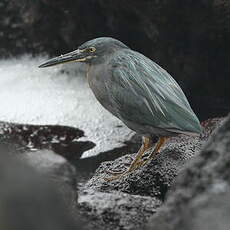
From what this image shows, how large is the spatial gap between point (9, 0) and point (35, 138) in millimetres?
3205

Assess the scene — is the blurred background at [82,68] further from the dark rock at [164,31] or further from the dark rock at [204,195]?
the dark rock at [204,195]

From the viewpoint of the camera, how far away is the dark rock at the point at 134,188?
10.2 feet

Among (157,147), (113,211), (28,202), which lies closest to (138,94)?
(157,147)

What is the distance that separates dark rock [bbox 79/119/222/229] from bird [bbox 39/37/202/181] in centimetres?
13

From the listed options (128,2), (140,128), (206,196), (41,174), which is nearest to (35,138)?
(128,2)

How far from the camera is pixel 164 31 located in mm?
7891

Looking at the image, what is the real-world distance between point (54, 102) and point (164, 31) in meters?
1.78

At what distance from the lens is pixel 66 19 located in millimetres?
9070

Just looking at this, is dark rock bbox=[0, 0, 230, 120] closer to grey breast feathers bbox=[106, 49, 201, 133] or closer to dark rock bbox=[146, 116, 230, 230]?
grey breast feathers bbox=[106, 49, 201, 133]

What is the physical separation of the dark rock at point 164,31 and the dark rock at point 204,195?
5124 mm

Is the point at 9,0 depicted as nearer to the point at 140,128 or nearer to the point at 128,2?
the point at 128,2

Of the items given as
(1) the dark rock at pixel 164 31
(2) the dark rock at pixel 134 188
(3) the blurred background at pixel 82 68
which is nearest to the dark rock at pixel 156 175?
(2) the dark rock at pixel 134 188

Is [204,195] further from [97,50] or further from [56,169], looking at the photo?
[97,50]

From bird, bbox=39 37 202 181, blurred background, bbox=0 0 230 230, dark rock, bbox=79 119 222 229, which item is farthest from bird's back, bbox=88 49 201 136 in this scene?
blurred background, bbox=0 0 230 230
